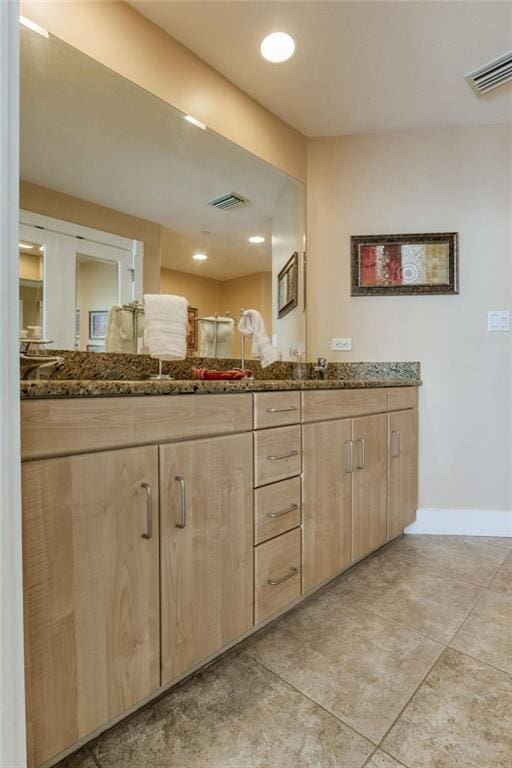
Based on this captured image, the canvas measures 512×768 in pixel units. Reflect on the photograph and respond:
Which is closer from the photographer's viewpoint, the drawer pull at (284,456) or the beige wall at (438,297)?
the drawer pull at (284,456)

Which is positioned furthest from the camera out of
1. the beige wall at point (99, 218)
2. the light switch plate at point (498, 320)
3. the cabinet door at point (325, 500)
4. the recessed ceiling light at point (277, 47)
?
the light switch plate at point (498, 320)

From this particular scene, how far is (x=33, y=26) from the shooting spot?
4.50 ft

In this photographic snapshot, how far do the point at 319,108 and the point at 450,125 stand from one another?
0.82 metres

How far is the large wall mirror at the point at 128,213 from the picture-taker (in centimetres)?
145

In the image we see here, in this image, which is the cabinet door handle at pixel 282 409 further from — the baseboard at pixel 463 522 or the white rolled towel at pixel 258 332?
the baseboard at pixel 463 522

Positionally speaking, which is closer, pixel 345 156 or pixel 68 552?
pixel 68 552

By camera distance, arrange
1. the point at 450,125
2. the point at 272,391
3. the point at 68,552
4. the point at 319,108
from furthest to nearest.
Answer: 1. the point at 450,125
2. the point at 319,108
3. the point at 272,391
4. the point at 68,552

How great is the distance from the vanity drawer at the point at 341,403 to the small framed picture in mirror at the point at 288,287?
747 millimetres

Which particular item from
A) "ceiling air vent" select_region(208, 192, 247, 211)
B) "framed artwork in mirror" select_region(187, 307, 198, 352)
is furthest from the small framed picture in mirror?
"framed artwork in mirror" select_region(187, 307, 198, 352)

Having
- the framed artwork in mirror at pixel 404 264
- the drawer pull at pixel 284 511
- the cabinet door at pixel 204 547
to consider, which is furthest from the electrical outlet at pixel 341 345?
the cabinet door at pixel 204 547

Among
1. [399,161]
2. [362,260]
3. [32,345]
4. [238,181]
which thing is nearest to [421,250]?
A: [362,260]

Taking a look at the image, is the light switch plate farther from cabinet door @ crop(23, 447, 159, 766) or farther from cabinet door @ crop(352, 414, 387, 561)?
cabinet door @ crop(23, 447, 159, 766)

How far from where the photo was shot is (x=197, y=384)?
115 centimetres

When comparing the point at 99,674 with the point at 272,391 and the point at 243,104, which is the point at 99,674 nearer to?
the point at 272,391
